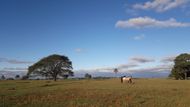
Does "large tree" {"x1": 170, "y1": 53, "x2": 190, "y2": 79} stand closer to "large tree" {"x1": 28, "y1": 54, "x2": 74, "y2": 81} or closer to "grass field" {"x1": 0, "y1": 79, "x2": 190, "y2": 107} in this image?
"large tree" {"x1": 28, "y1": 54, "x2": 74, "y2": 81}

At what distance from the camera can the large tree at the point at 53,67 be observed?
122312 mm

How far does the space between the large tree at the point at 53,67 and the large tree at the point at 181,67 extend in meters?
45.5

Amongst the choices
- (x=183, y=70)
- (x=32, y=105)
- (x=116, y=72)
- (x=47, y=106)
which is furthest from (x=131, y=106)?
(x=116, y=72)

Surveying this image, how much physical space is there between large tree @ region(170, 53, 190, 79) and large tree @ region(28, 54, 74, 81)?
45.5 metres

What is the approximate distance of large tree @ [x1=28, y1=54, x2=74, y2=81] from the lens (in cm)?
12231

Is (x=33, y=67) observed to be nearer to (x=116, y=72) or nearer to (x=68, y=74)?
(x=68, y=74)

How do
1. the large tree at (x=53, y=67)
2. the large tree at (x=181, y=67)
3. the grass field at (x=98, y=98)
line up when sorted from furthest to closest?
the large tree at (x=53, y=67), the large tree at (x=181, y=67), the grass field at (x=98, y=98)

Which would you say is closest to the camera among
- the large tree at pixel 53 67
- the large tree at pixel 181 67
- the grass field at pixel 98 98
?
the grass field at pixel 98 98

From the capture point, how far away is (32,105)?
22469 mm

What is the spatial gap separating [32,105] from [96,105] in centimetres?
532

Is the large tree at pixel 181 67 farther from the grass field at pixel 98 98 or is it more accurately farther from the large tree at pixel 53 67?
the grass field at pixel 98 98

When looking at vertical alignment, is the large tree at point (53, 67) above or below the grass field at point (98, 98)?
above

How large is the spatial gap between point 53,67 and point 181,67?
54.7m

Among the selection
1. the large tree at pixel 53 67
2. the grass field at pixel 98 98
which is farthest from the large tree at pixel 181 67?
the grass field at pixel 98 98
